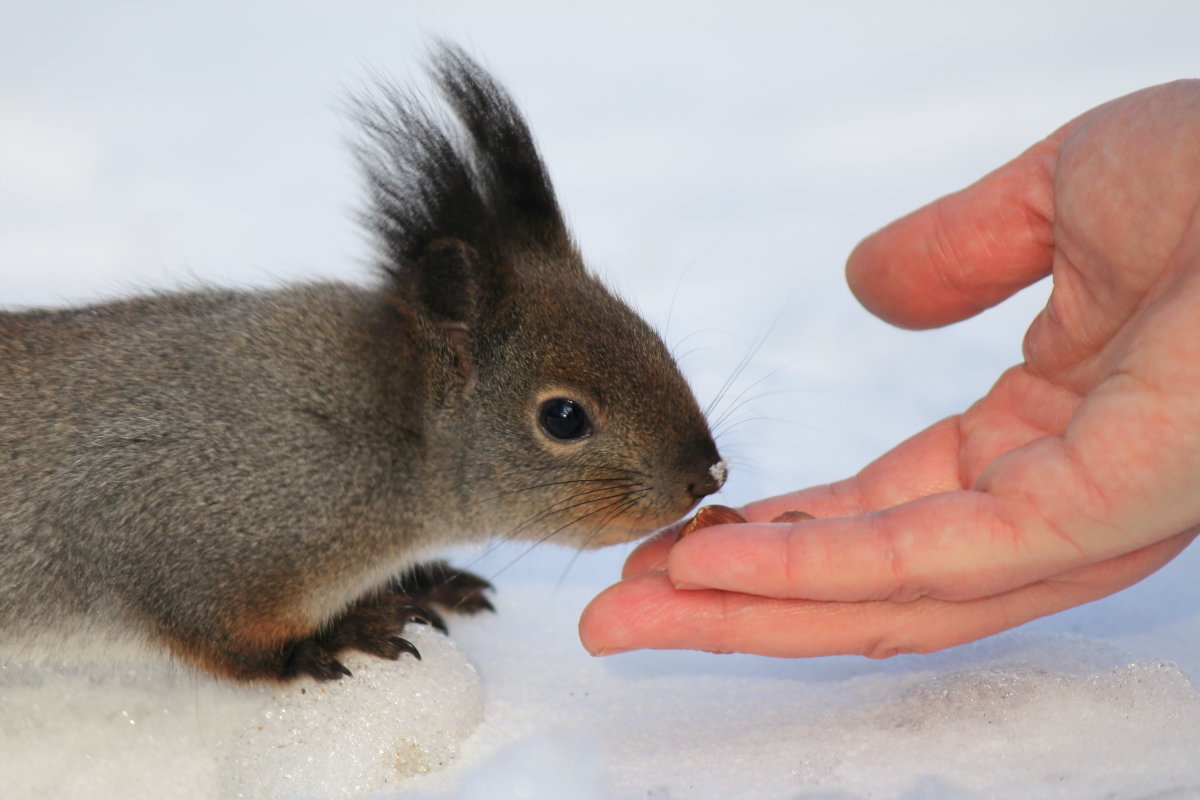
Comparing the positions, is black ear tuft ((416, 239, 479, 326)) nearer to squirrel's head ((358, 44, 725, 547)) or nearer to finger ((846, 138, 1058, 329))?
squirrel's head ((358, 44, 725, 547))

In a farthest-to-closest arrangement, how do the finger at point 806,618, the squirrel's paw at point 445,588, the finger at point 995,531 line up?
the squirrel's paw at point 445,588, the finger at point 806,618, the finger at point 995,531

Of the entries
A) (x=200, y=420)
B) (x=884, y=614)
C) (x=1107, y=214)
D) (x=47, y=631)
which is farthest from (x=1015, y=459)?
(x=47, y=631)

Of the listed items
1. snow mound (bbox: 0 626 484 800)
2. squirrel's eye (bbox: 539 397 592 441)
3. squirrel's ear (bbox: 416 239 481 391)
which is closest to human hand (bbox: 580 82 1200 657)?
squirrel's eye (bbox: 539 397 592 441)

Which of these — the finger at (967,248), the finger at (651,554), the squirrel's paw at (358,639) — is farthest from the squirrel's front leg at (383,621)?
the finger at (967,248)

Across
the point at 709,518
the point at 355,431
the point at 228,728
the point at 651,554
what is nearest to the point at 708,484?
the point at 709,518

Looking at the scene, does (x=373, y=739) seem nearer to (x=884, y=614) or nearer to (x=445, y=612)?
(x=445, y=612)

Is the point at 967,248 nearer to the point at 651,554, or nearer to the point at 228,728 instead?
the point at 651,554

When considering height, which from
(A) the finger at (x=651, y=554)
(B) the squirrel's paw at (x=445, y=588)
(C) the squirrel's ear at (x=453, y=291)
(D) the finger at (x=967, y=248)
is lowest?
(B) the squirrel's paw at (x=445, y=588)

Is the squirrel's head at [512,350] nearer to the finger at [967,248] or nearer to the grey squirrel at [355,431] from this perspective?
the grey squirrel at [355,431]
